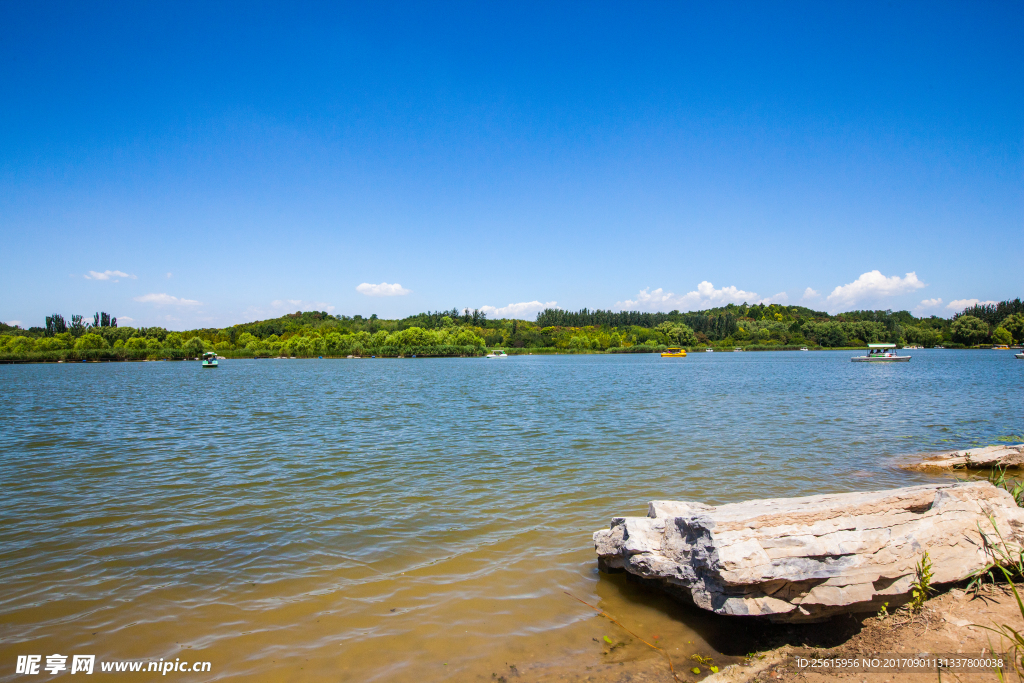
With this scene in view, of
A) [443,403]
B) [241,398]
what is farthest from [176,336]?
[443,403]

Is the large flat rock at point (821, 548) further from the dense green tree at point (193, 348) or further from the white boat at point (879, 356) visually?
the dense green tree at point (193, 348)

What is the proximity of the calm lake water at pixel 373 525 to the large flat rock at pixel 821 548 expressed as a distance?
31.0 inches

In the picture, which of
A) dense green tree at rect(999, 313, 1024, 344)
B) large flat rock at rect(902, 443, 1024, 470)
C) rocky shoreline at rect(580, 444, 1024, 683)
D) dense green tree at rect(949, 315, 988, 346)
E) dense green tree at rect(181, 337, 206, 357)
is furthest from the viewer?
dense green tree at rect(949, 315, 988, 346)

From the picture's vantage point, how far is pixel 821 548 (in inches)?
181

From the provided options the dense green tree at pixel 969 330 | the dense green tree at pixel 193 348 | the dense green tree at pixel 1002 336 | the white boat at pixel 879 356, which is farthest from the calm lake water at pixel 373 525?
the dense green tree at pixel 969 330

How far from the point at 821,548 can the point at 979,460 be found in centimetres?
1172

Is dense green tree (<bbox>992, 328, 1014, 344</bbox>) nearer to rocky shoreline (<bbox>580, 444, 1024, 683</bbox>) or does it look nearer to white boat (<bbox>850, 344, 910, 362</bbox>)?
white boat (<bbox>850, 344, 910, 362</bbox>)

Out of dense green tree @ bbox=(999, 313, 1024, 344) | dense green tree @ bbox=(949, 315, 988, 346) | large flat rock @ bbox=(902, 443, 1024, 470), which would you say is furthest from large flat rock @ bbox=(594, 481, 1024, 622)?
dense green tree @ bbox=(949, 315, 988, 346)

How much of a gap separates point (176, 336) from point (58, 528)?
7342 inches

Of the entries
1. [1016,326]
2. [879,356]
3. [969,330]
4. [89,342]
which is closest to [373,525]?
[879,356]

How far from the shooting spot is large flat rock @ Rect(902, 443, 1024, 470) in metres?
11.9

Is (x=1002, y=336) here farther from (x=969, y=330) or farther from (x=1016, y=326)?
(x=969, y=330)

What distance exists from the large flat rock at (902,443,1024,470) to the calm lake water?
872 mm

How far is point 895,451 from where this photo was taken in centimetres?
1479
